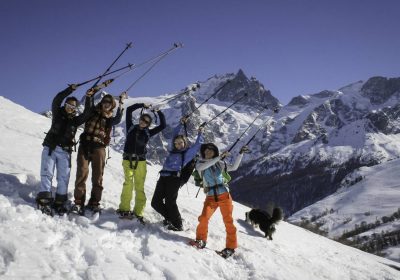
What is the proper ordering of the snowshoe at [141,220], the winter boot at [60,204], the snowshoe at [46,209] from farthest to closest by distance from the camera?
the snowshoe at [141,220], the winter boot at [60,204], the snowshoe at [46,209]

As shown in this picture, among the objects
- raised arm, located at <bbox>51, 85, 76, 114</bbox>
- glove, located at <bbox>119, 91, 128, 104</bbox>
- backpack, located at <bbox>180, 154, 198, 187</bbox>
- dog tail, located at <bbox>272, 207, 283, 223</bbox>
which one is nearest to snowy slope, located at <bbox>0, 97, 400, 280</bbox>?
dog tail, located at <bbox>272, 207, 283, 223</bbox>

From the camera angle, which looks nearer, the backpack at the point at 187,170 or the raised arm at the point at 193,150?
the raised arm at the point at 193,150

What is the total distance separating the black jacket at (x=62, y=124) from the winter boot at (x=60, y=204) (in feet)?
3.68

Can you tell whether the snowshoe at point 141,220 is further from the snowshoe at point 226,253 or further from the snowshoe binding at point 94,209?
the snowshoe at point 226,253

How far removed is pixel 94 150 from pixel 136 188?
149 cm

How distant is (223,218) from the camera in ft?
36.2

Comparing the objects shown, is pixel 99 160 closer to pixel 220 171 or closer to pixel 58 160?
pixel 58 160

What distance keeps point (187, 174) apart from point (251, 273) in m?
3.13

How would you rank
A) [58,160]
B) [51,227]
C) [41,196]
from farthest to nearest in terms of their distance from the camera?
[58,160]
[41,196]
[51,227]

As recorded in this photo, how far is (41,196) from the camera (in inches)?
380

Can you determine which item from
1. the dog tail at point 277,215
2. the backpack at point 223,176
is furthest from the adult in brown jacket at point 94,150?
the dog tail at point 277,215

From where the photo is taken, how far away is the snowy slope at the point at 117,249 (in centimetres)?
778

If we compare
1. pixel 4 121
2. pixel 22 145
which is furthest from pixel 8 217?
pixel 4 121

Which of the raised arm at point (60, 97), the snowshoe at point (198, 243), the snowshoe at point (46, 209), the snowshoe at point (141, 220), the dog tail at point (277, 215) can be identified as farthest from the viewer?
the dog tail at point (277, 215)
